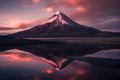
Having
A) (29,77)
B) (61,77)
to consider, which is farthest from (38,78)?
(61,77)

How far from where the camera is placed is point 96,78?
9492 millimetres

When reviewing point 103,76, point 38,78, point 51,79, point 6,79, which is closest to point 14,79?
point 6,79

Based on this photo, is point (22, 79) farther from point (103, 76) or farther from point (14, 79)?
point (103, 76)

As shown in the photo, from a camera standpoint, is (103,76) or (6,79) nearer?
(6,79)

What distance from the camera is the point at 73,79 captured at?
9211 millimetres

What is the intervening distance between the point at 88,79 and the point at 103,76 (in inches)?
44.4

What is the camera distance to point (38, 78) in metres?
9.46

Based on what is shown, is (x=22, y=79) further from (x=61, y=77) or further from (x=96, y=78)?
(x=96, y=78)

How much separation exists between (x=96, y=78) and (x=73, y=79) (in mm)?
1182

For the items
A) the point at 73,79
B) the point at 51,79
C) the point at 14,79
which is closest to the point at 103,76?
the point at 73,79

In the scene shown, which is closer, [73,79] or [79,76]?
[73,79]

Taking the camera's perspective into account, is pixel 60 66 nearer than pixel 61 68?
No

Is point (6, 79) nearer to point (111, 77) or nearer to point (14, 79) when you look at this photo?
point (14, 79)

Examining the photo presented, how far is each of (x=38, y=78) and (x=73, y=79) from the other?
171 centimetres
